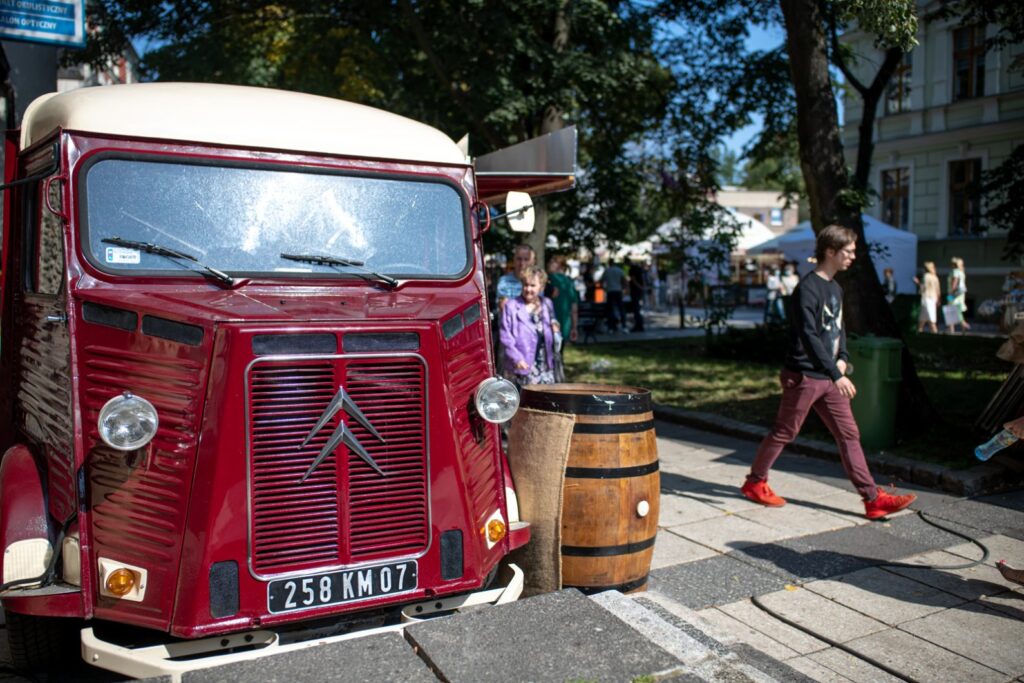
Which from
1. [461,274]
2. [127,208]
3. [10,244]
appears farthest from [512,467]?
[10,244]

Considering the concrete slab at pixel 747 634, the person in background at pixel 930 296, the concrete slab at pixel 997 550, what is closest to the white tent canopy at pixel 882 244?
the person in background at pixel 930 296

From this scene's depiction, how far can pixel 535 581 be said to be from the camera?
4.35 metres

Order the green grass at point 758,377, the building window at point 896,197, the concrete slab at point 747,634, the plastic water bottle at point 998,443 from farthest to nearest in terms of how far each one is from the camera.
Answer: the building window at point 896,197
the green grass at point 758,377
the plastic water bottle at point 998,443
the concrete slab at point 747,634

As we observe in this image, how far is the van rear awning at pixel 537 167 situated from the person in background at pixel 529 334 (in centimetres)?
147

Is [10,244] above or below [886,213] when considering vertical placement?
below

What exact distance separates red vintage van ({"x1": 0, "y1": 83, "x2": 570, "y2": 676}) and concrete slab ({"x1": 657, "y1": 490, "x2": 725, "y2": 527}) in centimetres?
240

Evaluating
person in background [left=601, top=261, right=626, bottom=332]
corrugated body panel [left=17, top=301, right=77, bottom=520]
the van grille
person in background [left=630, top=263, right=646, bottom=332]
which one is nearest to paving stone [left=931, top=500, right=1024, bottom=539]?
the van grille

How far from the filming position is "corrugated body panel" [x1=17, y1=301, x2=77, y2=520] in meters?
3.50

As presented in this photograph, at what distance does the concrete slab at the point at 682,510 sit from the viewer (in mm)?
6281

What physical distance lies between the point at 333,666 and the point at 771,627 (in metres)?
2.48

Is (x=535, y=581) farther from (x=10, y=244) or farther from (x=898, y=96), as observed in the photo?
(x=898, y=96)

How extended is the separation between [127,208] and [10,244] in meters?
1.26

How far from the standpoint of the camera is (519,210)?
15.8 ft

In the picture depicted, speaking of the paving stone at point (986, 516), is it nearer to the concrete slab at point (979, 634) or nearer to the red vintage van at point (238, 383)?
the concrete slab at point (979, 634)
